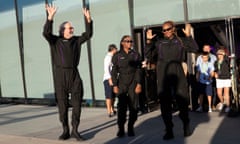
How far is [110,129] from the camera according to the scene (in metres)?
8.54

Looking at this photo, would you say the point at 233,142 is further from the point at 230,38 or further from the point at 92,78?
the point at 92,78

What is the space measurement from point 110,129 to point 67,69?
183cm

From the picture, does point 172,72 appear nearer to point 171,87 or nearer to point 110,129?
point 171,87

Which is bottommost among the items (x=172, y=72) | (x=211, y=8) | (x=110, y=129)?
(x=110, y=129)

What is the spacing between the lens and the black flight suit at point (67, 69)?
23.9 ft

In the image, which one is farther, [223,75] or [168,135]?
[223,75]

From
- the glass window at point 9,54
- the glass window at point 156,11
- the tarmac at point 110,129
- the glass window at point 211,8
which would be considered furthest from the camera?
the glass window at point 9,54

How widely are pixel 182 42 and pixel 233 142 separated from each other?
1776mm

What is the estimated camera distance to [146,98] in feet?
34.3

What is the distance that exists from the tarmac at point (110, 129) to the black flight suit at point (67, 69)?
64 centimetres

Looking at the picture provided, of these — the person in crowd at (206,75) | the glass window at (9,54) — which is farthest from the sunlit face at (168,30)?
the glass window at (9,54)

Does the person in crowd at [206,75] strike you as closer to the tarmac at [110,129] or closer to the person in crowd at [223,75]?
the person in crowd at [223,75]

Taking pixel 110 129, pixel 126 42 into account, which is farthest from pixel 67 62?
pixel 110 129

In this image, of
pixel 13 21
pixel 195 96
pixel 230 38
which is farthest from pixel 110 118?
pixel 13 21
